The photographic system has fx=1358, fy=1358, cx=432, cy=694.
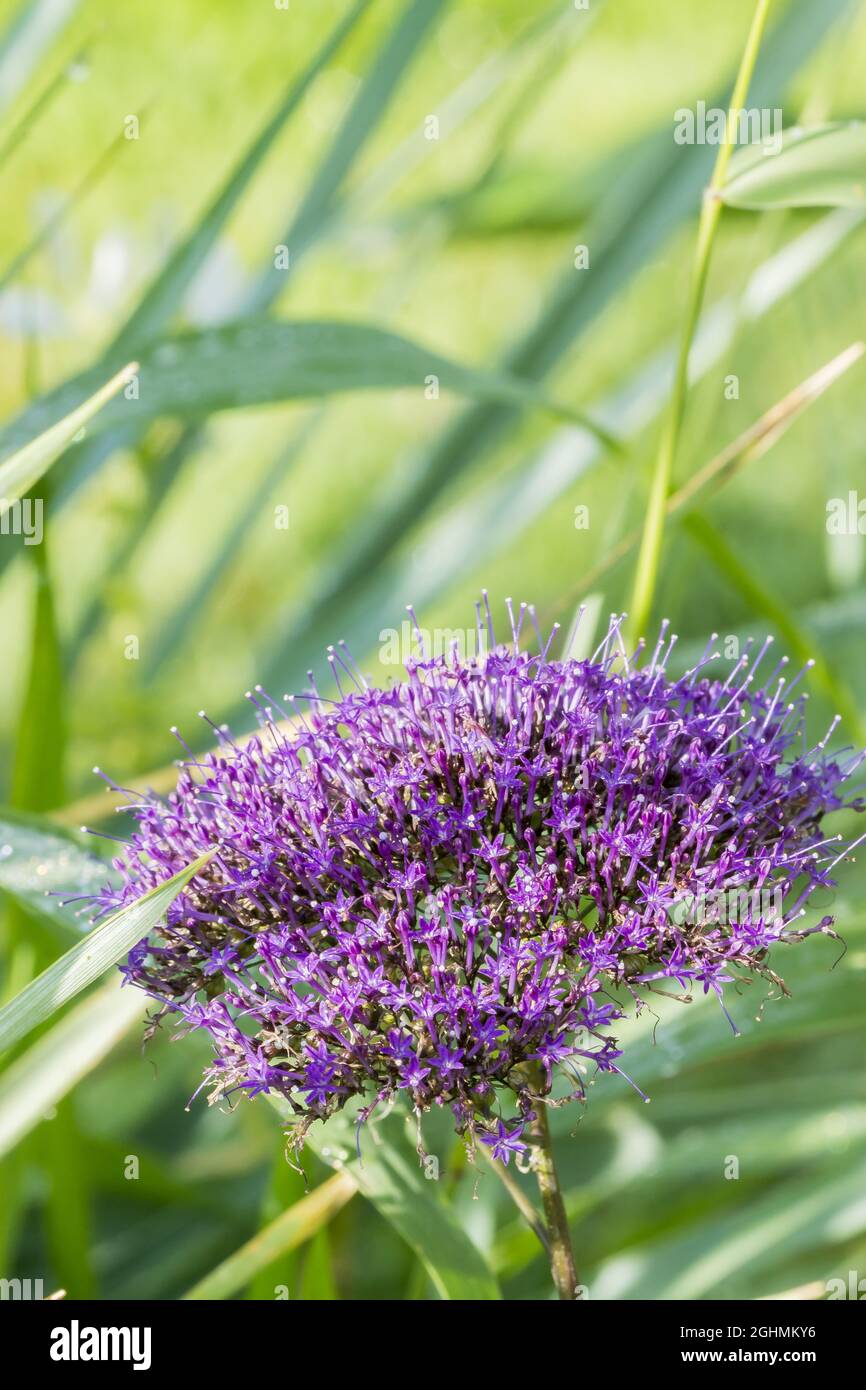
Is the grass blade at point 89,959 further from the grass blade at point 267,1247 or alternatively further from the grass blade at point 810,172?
the grass blade at point 810,172

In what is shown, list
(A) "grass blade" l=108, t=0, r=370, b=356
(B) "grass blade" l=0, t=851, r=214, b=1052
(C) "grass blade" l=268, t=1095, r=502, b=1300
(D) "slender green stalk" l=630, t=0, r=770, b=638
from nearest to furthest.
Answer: (B) "grass blade" l=0, t=851, r=214, b=1052, (C) "grass blade" l=268, t=1095, r=502, b=1300, (D) "slender green stalk" l=630, t=0, r=770, b=638, (A) "grass blade" l=108, t=0, r=370, b=356

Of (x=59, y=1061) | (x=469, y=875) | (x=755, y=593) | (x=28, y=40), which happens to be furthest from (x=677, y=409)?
(x=28, y=40)

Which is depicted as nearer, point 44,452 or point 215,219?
point 44,452

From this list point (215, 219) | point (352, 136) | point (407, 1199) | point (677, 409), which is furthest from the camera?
point (352, 136)

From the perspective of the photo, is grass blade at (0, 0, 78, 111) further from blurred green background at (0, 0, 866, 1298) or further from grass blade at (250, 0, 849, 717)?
grass blade at (250, 0, 849, 717)

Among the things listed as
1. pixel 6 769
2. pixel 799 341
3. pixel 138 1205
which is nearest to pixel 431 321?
pixel 799 341

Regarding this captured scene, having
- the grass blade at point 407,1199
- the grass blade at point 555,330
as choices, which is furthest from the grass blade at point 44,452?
the grass blade at point 555,330

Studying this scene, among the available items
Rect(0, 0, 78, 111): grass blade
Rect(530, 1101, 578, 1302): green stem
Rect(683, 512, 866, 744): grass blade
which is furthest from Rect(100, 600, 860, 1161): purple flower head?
Rect(0, 0, 78, 111): grass blade

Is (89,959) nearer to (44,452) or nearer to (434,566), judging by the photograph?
(44,452)
